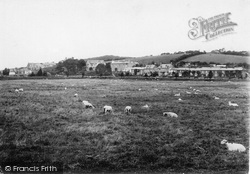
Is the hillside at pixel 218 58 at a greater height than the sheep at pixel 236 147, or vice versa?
the hillside at pixel 218 58

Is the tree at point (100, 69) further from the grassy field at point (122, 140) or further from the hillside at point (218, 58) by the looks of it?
the grassy field at point (122, 140)

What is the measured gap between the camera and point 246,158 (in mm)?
8359

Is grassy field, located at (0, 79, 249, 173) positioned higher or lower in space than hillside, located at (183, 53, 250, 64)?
lower

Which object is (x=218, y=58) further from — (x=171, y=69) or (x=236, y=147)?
(x=236, y=147)

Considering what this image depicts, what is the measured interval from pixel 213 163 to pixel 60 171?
4.50m

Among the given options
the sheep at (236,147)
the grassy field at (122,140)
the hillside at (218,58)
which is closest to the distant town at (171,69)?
the hillside at (218,58)

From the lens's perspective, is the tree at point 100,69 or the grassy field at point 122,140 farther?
the tree at point 100,69

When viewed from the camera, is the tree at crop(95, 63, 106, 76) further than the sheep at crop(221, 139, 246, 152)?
Yes

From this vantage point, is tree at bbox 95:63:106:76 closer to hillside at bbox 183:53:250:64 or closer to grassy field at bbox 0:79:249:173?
hillside at bbox 183:53:250:64

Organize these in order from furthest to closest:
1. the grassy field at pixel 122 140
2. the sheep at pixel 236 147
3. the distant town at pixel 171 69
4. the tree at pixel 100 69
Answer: the tree at pixel 100 69
the distant town at pixel 171 69
the sheep at pixel 236 147
the grassy field at pixel 122 140

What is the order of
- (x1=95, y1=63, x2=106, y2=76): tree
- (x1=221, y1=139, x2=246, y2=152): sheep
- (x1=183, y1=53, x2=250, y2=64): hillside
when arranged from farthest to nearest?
(x1=183, y1=53, x2=250, y2=64): hillside → (x1=95, y1=63, x2=106, y2=76): tree → (x1=221, y1=139, x2=246, y2=152): sheep

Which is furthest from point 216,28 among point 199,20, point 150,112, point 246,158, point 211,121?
point 246,158

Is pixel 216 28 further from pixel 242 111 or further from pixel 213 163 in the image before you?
pixel 213 163

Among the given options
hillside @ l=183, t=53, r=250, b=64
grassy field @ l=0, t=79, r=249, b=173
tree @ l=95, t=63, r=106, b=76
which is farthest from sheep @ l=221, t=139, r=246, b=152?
hillside @ l=183, t=53, r=250, b=64
